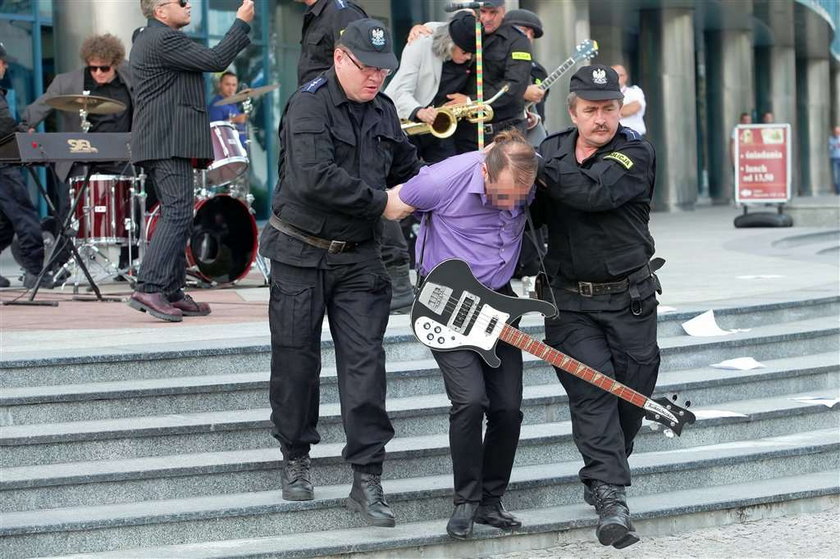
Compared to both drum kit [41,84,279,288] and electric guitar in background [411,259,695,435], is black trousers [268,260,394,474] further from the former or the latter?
drum kit [41,84,279,288]

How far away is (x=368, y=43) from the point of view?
531 cm

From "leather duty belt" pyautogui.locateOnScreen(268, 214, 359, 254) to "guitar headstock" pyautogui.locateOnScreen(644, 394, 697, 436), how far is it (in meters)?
1.29

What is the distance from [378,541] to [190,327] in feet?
8.98

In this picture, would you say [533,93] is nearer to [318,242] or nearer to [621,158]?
[621,158]

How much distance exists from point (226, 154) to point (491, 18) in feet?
8.14

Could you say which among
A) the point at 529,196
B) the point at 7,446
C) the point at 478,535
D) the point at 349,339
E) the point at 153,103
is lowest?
the point at 478,535

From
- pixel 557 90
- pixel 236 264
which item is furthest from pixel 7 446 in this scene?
pixel 557 90

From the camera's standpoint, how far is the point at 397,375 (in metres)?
6.74

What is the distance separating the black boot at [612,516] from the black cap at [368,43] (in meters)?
1.81

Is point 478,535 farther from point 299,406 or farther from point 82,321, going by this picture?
point 82,321

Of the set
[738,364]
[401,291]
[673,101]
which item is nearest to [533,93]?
[401,291]

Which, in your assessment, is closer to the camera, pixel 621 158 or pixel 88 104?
pixel 621 158

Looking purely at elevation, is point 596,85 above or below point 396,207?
above

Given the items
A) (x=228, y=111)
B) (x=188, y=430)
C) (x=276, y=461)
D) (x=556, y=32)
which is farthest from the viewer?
(x=556, y=32)
